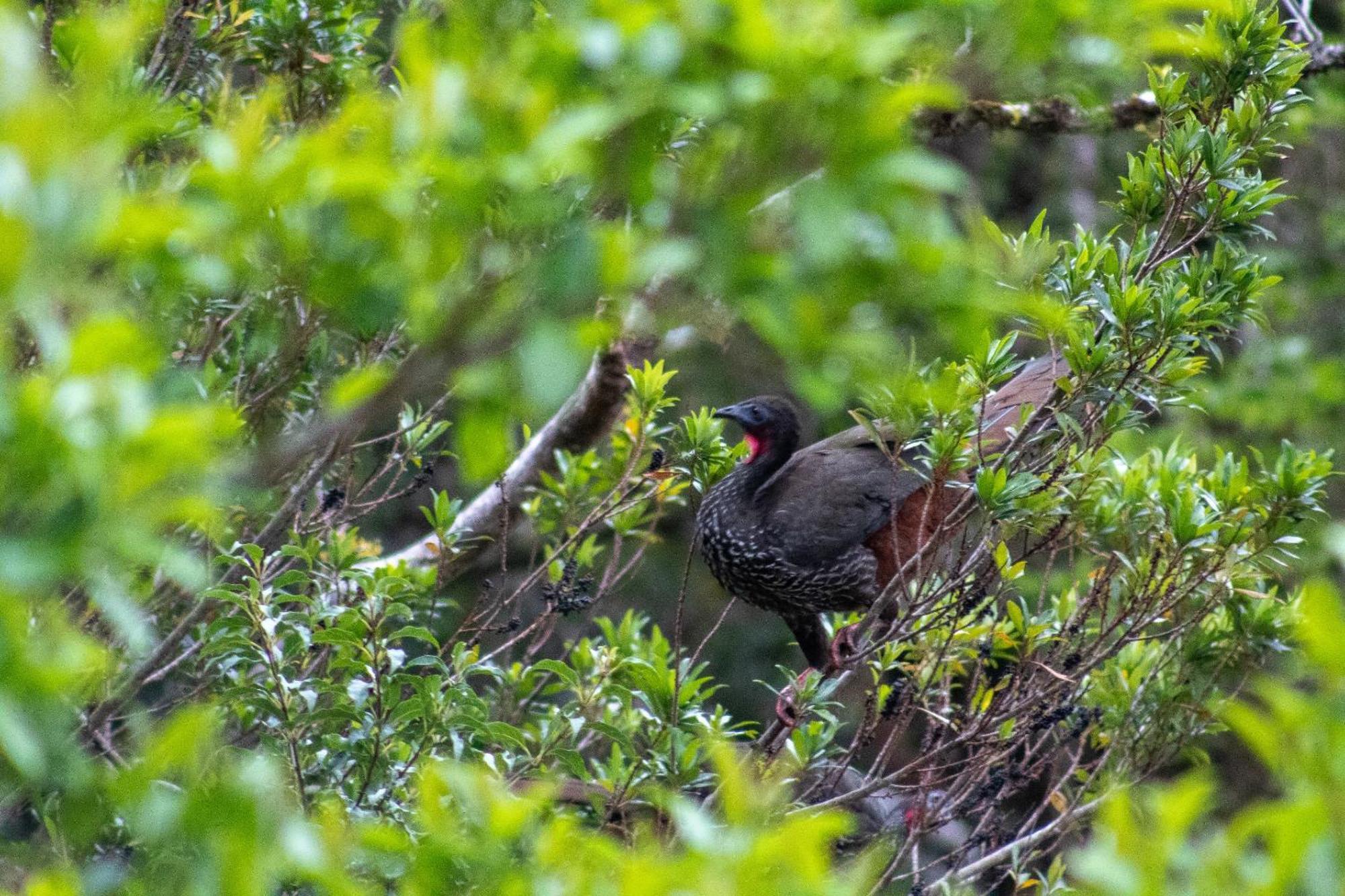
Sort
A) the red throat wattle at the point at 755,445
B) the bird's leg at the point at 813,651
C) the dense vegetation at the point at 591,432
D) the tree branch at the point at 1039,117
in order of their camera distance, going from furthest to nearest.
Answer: the tree branch at the point at 1039,117 < the red throat wattle at the point at 755,445 < the bird's leg at the point at 813,651 < the dense vegetation at the point at 591,432

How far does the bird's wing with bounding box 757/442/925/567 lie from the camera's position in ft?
13.9

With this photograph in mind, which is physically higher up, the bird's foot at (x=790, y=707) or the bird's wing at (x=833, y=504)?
the bird's foot at (x=790, y=707)

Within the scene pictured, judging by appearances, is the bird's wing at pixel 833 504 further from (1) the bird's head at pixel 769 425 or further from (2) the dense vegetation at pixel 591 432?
(2) the dense vegetation at pixel 591 432

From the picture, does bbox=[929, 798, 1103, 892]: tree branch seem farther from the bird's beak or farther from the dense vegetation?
the bird's beak

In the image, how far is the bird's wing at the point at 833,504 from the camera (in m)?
4.25

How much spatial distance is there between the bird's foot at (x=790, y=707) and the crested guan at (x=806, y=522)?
0.75 m

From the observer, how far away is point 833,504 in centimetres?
433

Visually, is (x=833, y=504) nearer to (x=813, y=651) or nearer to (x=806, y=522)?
(x=806, y=522)

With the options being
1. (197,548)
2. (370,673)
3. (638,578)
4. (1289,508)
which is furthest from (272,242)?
(638,578)

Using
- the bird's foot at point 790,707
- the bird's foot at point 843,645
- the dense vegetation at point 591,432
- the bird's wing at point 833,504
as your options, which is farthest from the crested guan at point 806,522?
the bird's foot at point 790,707

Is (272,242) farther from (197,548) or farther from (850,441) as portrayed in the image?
(850,441)

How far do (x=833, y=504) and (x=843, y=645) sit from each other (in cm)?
67

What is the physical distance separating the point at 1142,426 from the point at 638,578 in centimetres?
449

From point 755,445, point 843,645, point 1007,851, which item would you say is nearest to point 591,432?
point 755,445
